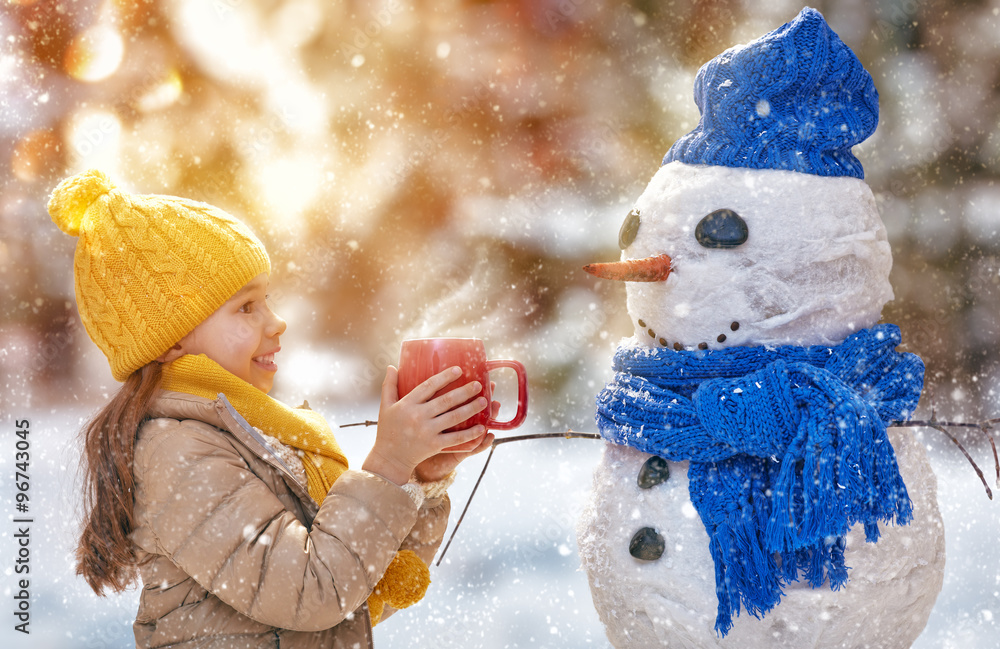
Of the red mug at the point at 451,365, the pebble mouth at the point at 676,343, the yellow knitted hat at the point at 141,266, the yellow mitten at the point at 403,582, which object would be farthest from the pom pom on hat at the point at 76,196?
the pebble mouth at the point at 676,343

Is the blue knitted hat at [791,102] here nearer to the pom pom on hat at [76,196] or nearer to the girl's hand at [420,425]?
the girl's hand at [420,425]

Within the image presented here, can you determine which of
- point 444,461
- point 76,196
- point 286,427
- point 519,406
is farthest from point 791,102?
point 76,196

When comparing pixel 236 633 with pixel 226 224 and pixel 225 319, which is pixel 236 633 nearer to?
pixel 225 319

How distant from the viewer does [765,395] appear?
0.86 metres

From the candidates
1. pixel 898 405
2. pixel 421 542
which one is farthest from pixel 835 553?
pixel 421 542

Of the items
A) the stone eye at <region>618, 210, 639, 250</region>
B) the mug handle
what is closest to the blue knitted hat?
the stone eye at <region>618, 210, 639, 250</region>

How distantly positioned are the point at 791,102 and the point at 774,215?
161 millimetres

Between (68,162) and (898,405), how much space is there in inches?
71.9

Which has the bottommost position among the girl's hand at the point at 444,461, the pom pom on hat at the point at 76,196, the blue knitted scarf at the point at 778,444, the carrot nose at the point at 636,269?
the blue knitted scarf at the point at 778,444

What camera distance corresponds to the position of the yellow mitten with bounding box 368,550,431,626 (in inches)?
35.3

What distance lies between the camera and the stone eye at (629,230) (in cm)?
102

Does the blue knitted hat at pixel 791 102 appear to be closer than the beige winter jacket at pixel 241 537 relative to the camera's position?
No

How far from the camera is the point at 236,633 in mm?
842

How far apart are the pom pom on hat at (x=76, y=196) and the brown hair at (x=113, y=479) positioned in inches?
8.3
